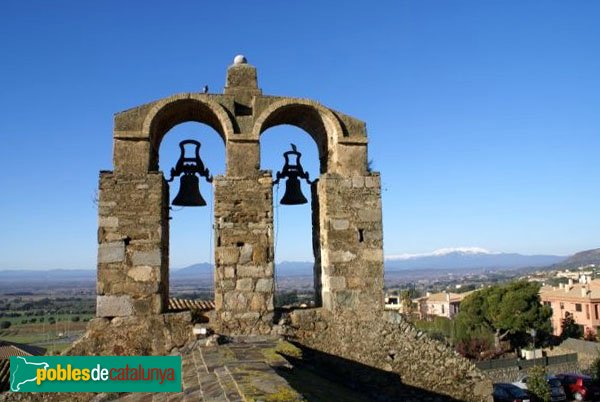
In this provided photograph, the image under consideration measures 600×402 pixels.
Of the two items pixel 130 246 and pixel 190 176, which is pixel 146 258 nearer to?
pixel 130 246

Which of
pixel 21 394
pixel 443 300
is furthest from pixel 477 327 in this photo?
pixel 21 394

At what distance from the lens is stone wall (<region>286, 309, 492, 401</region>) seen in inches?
248

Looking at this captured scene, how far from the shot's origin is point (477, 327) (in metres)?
42.5

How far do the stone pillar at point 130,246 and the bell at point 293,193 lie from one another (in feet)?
6.59

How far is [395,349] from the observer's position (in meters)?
6.46

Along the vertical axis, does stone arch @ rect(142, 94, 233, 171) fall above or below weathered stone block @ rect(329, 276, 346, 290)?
above

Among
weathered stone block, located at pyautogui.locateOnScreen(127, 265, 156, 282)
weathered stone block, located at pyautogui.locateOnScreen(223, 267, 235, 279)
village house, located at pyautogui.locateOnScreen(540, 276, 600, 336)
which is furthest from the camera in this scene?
village house, located at pyautogui.locateOnScreen(540, 276, 600, 336)

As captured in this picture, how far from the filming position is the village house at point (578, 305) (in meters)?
53.6

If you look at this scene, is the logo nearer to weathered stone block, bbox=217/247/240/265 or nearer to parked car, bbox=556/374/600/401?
weathered stone block, bbox=217/247/240/265

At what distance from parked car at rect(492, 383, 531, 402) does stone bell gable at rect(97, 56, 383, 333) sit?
17898 millimetres

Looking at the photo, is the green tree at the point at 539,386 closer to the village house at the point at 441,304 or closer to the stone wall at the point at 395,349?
the stone wall at the point at 395,349

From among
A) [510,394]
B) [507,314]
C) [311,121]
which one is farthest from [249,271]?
[507,314]

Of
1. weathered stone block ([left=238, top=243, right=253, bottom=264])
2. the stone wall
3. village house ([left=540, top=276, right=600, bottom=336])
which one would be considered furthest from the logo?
village house ([left=540, top=276, right=600, bottom=336])

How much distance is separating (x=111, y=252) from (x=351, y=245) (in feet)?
9.52
